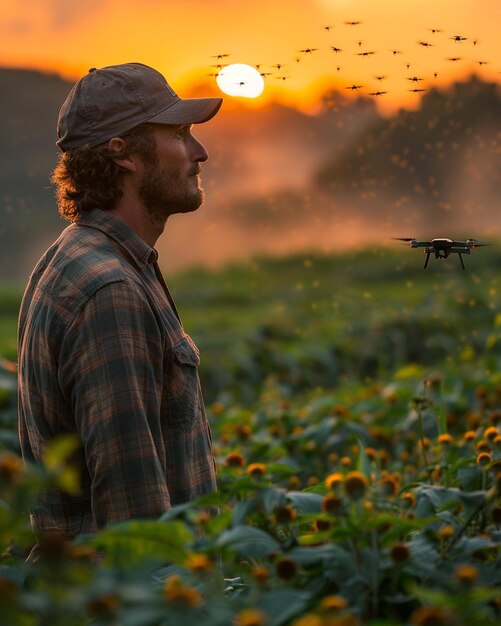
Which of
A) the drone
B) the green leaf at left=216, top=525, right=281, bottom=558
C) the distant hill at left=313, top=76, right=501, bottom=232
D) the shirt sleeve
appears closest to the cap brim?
the shirt sleeve

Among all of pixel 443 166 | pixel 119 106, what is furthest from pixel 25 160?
pixel 119 106

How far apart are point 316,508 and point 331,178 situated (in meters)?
6.18

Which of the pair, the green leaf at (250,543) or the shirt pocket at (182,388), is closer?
the green leaf at (250,543)

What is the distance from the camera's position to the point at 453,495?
162cm

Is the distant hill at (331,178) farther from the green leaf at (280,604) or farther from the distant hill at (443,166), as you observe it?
the green leaf at (280,604)

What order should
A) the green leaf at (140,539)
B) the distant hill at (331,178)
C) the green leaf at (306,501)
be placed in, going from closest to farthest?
the green leaf at (140,539)
the green leaf at (306,501)
the distant hill at (331,178)

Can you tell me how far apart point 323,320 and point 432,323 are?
1642 mm

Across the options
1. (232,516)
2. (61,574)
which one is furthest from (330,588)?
(61,574)

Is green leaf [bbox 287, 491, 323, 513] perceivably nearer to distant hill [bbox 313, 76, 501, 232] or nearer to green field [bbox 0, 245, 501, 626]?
green field [bbox 0, 245, 501, 626]

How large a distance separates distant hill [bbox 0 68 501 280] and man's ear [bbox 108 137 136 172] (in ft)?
2.43

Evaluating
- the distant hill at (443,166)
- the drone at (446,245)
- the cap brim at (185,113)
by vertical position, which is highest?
the distant hill at (443,166)

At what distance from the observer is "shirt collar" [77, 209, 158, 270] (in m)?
2.27

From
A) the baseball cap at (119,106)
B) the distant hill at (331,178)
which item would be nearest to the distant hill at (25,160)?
the distant hill at (331,178)

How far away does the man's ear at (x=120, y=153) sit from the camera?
7.66 feet
